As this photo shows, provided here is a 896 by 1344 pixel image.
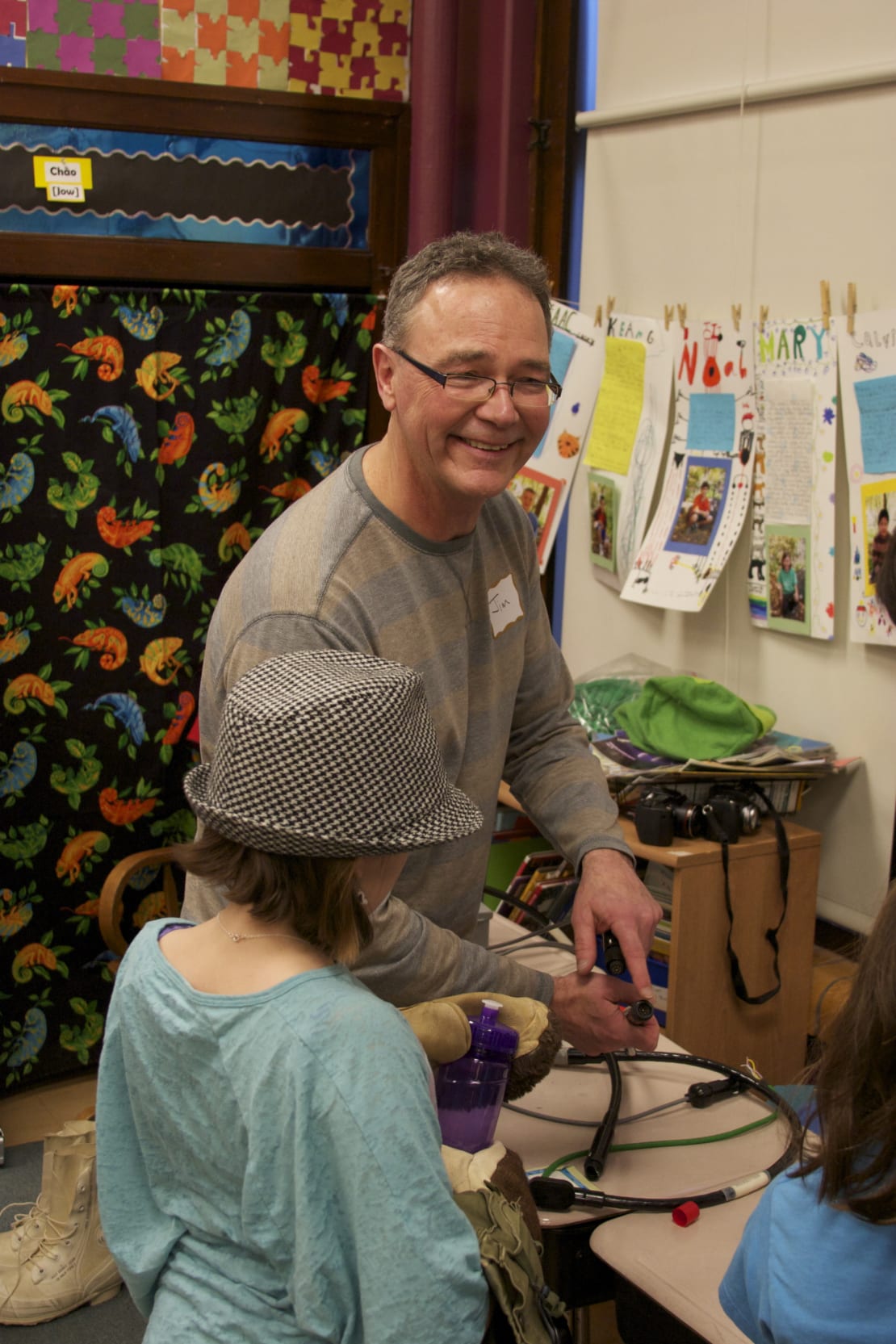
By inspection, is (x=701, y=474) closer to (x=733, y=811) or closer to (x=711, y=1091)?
(x=733, y=811)

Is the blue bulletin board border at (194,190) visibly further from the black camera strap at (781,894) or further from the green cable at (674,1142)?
the green cable at (674,1142)

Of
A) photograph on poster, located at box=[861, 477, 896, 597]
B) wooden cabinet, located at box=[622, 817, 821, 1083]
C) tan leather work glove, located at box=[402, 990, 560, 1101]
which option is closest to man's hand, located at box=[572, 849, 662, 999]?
tan leather work glove, located at box=[402, 990, 560, 1101]

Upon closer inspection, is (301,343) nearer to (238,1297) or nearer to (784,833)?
(784,833)

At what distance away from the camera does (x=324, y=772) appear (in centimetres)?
109

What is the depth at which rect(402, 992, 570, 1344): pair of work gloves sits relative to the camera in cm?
116

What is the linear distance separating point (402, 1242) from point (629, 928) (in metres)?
0.67

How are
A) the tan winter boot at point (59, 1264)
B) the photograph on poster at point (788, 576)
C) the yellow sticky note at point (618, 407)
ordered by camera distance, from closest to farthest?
1. the tan winter boot at point (59, 1264)
2. the photograph on poster at point (788, 576)
3. the yellow sticky note at point (618, 407)

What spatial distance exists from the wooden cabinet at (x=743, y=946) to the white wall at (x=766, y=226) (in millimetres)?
153

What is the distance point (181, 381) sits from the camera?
A: 3264mm

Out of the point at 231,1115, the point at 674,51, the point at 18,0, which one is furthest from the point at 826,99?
the point at 231,1115

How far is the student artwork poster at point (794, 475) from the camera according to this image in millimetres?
2809

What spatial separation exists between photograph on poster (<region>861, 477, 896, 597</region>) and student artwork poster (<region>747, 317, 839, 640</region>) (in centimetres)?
9

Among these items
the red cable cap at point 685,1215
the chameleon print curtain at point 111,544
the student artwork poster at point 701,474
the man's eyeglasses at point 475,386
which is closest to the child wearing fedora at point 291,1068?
the red cable cap at point 685,1215

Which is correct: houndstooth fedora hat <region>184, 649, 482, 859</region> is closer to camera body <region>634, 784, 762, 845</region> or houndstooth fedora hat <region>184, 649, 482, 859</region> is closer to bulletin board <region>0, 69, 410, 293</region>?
camera body <region>634, 784, 762, 845</region>
